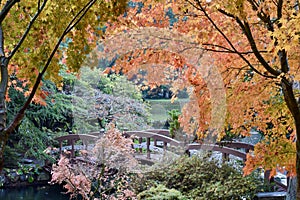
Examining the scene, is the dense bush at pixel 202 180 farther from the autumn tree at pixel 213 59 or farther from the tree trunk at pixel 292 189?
the autumn tree at pixel 213 59

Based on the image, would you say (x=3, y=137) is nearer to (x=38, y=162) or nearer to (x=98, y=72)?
(x=98, y=72)

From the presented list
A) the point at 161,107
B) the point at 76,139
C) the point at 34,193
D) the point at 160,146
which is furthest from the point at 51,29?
the point at 76,139

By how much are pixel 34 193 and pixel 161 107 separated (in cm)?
316

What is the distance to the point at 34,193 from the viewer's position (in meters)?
7.12

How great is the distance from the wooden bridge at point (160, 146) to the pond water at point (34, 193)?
0.95 m

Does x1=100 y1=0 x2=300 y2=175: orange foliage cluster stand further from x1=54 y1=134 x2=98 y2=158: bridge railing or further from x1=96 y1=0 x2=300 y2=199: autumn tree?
x1=54 y1=134 x2=98 y2=158: bridge railing

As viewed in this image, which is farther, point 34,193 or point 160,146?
point 34,193

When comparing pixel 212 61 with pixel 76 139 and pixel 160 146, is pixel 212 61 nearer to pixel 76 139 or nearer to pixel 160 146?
pixel 160 146

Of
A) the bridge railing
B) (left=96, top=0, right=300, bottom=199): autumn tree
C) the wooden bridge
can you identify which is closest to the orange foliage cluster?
(left=96, top=0, right=300, bottom=199): autumn tree

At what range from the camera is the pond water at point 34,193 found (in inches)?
268

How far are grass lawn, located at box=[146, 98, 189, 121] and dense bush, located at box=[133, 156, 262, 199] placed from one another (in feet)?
6.65

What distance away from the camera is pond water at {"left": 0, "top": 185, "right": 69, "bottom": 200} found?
6812 mm

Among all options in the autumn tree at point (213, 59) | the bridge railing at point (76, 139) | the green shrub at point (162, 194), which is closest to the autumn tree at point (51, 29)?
the autumn tree at point (213, 59)

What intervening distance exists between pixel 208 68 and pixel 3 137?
6.59 feet
